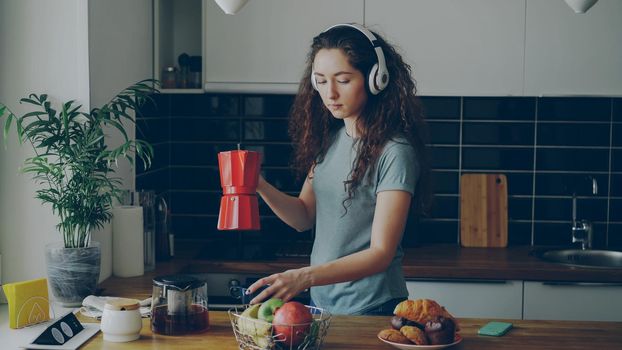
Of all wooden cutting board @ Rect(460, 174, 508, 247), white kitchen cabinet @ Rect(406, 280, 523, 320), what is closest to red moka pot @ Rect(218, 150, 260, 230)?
white kitchen cabinet @ Rect(406, 280, 523, 320)

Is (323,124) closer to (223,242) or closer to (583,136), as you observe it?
(223,242)

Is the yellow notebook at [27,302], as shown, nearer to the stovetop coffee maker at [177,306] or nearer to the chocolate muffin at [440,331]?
the stovetop coffee maker at [177,306]

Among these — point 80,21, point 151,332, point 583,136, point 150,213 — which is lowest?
point 151,332

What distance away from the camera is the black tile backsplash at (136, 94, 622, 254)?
12.1ft

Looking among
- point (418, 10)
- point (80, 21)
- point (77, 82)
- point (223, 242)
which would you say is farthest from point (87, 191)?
point (418, 10)

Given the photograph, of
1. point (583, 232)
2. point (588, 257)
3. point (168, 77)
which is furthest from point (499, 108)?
point (168, 77)

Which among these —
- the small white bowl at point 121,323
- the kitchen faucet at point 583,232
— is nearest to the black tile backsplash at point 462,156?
the kitchen faucet at point 583,232

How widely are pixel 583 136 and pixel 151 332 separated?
7.73 ft

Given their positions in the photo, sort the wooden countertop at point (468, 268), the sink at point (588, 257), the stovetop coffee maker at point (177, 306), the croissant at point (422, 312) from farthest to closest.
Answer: the sink at point (588, 257) < the wooden countertop at point (468, 268) < the stovetop coffee maker at point (177, 306) < the croissant at point (422, 312)

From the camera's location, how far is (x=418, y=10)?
10.9 feet

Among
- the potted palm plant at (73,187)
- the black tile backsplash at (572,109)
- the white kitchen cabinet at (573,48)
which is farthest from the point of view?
the black tile backsplash at (572,109)

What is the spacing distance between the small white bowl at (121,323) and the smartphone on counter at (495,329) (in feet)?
2.71

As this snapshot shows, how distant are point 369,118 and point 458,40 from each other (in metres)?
1.13

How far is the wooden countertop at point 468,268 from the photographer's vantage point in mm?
3148
